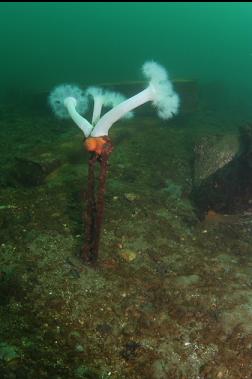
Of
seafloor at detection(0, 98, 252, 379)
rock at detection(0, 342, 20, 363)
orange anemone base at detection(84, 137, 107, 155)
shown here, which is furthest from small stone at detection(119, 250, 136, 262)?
rock at detection(0, 342, 20, 363)

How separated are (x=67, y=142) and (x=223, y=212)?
3.93 m

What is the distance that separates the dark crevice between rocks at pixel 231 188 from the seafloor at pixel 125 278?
0.26 ft

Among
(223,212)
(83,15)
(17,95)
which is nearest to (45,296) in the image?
(223,212)

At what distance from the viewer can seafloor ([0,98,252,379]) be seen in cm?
345

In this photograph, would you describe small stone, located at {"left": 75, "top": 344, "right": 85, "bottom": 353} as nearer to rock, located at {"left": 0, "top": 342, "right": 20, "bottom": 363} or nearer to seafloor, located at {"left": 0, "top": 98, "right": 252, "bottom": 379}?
seafloor, located at {"left": 0, "top": 98, "right": 252, "bottom": 379}

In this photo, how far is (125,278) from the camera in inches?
176

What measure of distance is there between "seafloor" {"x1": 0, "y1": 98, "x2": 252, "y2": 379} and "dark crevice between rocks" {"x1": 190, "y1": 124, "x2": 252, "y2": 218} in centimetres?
8

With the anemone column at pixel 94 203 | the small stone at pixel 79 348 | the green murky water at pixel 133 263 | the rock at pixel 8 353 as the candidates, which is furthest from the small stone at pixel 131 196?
the rock at pixel 8 353

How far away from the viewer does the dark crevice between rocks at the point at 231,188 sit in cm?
630

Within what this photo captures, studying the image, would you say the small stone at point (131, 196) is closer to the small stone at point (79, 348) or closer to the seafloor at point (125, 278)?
the seafloor at point (125, 278)

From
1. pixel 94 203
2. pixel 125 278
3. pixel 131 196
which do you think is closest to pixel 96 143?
pixel 94 203

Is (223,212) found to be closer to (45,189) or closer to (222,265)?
(222,265)

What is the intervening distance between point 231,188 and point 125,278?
2893 millimetres

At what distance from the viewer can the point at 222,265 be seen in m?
4.86
